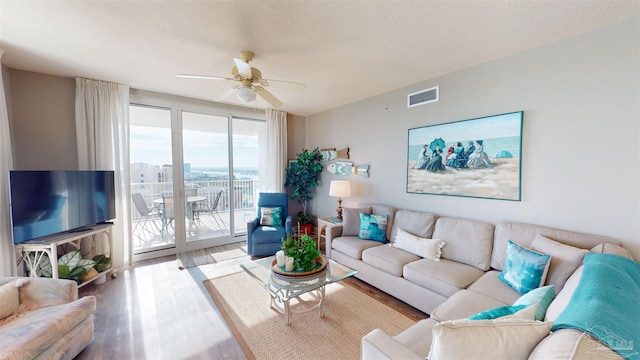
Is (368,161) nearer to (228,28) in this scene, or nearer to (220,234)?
(228,28)

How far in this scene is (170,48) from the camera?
2.29m

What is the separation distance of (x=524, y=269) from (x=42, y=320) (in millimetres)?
3450

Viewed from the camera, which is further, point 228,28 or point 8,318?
point 228,28

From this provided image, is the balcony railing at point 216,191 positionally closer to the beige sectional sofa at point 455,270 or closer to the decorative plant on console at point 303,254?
the beige sectional sofa at point 455,270

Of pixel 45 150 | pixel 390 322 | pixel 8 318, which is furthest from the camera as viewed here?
pixel 45 150

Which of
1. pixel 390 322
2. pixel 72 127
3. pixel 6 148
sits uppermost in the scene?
pixel 72 127

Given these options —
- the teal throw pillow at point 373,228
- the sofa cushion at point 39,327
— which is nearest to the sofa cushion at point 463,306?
the teal throw pillow at point 373,228

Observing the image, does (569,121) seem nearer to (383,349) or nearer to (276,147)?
(383,349)

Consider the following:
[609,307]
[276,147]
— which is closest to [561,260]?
[609,307]

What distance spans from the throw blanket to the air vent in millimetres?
2223

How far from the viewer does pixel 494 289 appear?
6.29ft

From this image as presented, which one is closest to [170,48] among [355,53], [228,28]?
[228,28]

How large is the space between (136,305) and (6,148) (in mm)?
1987

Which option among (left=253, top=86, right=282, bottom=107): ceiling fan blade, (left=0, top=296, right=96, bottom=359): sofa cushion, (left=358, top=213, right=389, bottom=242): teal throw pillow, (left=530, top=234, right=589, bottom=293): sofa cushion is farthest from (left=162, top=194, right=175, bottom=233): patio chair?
(left=530, top=234, right=589, bottom=293): sofa cushion
